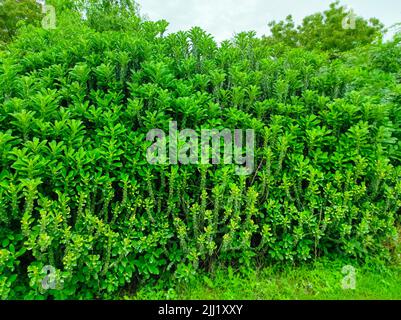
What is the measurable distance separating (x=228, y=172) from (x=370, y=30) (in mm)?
23373

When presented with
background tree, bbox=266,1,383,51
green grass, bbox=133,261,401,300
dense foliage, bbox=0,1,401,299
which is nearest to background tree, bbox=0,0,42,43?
background tree, bbox=266,1,383,51

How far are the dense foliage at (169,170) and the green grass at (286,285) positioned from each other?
167 mm

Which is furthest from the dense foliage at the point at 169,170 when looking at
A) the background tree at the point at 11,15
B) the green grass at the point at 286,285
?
the background tree at the point at 11,15

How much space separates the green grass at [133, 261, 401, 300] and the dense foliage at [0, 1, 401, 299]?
0.17 metres

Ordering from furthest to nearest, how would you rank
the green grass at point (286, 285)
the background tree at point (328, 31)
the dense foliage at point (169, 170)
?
the background tree at point (328, 31)
the green grass at point (286, 285)
the dense foliage at point (169, 170)

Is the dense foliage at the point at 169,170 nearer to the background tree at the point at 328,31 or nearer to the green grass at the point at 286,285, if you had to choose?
the green grass at the point at 286,285

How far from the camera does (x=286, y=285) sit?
3084 mm

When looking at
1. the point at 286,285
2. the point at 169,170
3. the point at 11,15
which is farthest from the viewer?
the point at 11,15

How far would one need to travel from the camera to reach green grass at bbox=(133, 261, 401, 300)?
2.93 meters

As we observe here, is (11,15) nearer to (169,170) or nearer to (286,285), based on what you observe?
(169,170)

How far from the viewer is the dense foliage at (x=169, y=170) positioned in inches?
98.9

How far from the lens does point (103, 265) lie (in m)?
2.72

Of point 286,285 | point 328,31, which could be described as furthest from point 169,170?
point 328,31

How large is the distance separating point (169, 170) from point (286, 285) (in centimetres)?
170
